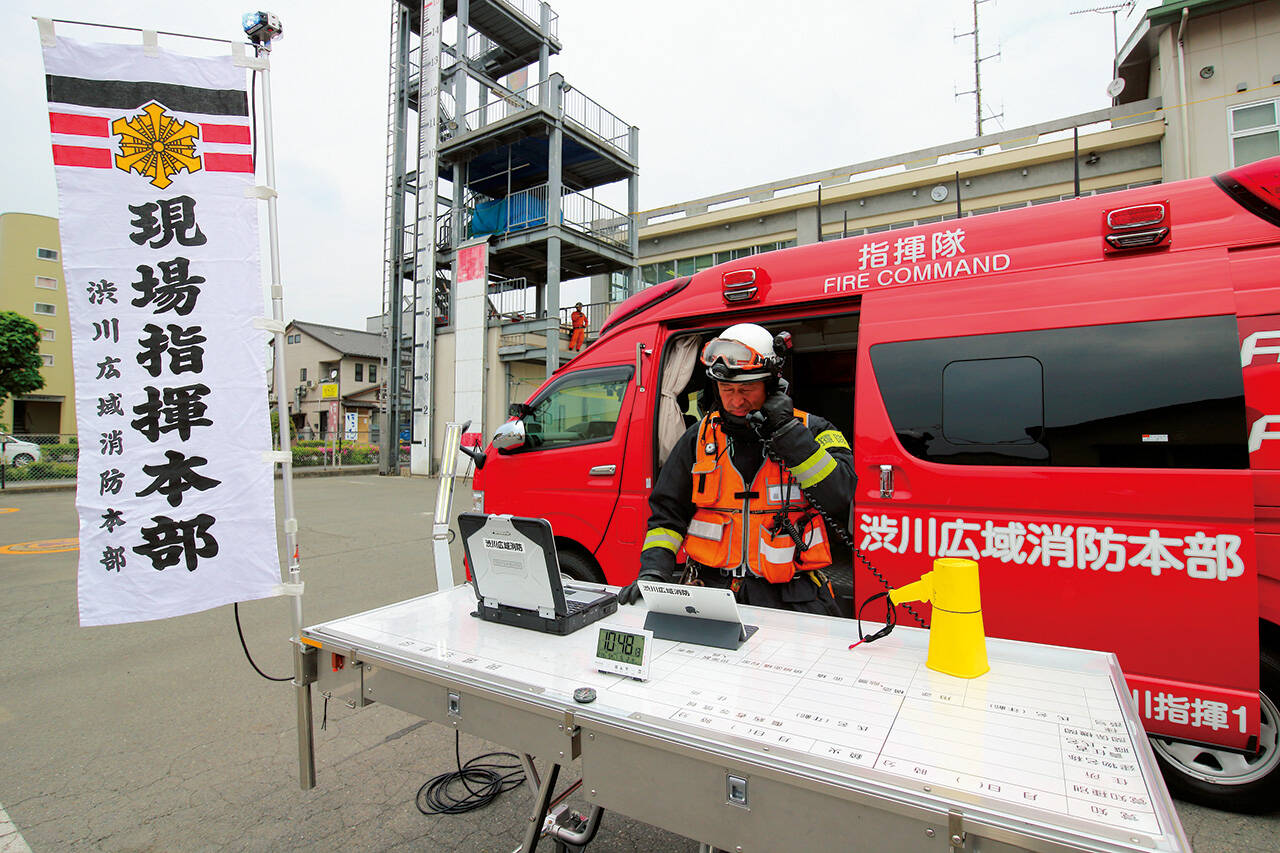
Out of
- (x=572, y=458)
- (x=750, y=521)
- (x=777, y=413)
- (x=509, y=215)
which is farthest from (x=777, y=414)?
(x=509, y=215)

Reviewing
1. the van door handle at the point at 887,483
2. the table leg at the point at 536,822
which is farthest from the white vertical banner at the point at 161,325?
the van door handle at the point at 887,483

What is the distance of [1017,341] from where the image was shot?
107 inches

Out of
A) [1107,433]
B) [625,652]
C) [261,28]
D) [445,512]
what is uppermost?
[261,28]

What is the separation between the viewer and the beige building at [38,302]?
30.0 m

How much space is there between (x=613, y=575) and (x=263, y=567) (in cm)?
200

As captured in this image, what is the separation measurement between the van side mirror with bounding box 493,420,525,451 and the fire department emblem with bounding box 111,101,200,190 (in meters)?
2.31

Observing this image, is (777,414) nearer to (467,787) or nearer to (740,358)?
(740,358)

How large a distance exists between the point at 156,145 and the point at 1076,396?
395 cm

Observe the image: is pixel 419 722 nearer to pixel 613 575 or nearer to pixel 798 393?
pixel 613 575

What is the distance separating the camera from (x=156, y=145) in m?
2.45

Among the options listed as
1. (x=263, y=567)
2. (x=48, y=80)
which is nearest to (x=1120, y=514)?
(x=263, y=567)

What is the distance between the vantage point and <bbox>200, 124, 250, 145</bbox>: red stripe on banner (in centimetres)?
250

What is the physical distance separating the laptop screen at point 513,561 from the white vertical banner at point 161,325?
1111mm

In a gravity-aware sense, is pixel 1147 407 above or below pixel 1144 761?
above
